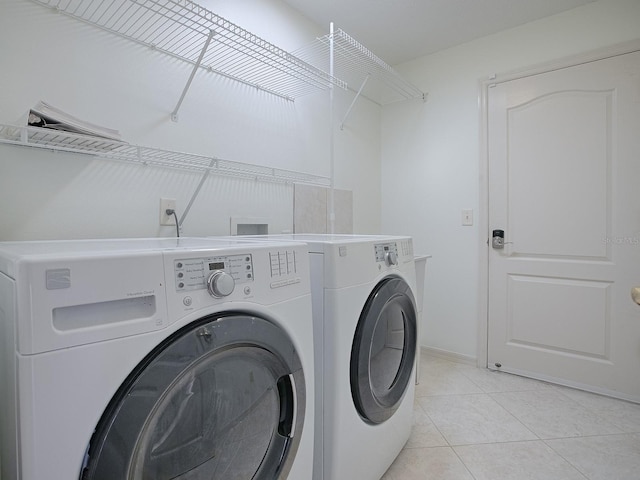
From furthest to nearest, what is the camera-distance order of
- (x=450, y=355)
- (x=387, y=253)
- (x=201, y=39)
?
1. (x=450, y=355)
2. (x=201, y=39)
3. (x=387, y=253)

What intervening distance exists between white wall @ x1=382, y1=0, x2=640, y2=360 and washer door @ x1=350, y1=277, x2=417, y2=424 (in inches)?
50.5

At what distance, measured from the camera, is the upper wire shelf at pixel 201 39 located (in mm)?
1193

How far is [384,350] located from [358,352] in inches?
9.0

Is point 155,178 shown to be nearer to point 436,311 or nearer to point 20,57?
point 20,57

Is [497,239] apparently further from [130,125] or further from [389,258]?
[130,125]

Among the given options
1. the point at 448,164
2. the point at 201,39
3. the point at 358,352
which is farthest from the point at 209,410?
the point at 448,164

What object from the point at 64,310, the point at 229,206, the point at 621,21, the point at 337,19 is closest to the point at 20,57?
the point at 229,206

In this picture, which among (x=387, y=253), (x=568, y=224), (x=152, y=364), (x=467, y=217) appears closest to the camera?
(x=152, y=364)

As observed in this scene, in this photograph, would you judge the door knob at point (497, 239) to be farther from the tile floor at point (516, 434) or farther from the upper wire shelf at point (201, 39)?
the upper wire shelf at point (201, 39)

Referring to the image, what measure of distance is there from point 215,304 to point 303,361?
0.32m

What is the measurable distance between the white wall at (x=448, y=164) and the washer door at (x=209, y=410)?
201 centimetres

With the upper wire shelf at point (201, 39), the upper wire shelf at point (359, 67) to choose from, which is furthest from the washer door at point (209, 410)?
the upper wire shelf at point (359, 67)

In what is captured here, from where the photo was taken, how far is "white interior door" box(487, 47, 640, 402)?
1.96 metres

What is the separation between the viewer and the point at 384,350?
4.20ft
